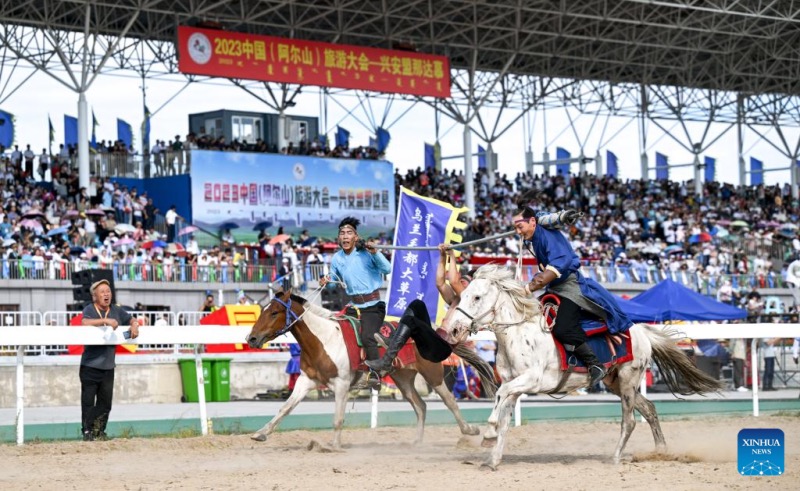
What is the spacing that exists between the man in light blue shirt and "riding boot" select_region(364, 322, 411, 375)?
0.57 meters

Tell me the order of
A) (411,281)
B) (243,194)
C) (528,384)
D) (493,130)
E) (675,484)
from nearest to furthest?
(675,484) → (528,384) → (411,281) → (243,194) → (493,130)

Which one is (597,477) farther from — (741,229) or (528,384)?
(741,229)

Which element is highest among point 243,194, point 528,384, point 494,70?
point 494,70

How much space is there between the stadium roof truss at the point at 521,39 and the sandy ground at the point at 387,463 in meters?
25.4

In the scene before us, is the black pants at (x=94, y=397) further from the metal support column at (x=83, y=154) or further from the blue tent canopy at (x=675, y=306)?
the metal support column at (x=83, y=154)

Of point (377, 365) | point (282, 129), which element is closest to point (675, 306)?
point (377, 365)

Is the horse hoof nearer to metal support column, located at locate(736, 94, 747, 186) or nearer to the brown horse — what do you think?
the brown horse

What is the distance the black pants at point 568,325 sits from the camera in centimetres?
1069

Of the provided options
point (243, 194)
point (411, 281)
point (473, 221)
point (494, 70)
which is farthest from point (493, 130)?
point (411, 281)

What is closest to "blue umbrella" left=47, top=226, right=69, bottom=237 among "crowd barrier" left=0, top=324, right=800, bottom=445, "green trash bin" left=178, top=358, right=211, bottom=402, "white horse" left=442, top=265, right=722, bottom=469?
"green trash bin" left=178, top=358, right=211, bottom=402

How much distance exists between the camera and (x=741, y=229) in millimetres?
51188

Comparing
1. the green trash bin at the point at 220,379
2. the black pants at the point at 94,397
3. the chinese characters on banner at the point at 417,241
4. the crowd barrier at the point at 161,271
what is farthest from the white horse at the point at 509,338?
the crowd barrier at the point at 161,271

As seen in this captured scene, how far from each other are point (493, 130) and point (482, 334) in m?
35.7

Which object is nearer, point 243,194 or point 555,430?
point 555,430
